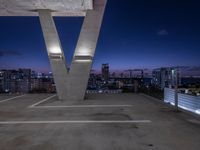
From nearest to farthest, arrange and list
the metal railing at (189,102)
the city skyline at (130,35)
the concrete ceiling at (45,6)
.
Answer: the metal railing at (189,102) < the concrete ceiling at (45,6) < the city skyline at (130,35)

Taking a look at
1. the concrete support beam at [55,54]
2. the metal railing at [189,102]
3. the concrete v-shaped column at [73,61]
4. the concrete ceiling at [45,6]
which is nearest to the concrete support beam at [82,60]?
the concrete v-shaped column at [73,61]

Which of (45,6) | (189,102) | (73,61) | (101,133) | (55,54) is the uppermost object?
(45,6)

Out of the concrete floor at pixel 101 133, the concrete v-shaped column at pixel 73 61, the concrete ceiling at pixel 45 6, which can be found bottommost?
→ the concrete floor at pixel 101 133

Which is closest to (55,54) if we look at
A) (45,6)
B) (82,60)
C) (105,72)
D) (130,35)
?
(82,60)

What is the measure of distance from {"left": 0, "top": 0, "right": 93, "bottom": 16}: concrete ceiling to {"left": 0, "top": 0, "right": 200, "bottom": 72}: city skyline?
5058 millimetres

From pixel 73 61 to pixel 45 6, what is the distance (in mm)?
2883

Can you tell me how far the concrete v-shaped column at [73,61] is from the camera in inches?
465

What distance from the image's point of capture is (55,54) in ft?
39.3

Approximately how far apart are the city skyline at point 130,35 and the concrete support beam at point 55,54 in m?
5.63

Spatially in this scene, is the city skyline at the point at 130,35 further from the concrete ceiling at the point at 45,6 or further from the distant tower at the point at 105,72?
the concrete ceiling at the point at 45,6

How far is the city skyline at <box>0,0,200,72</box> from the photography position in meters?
21.5

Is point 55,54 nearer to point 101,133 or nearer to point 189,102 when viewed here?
point 189,102

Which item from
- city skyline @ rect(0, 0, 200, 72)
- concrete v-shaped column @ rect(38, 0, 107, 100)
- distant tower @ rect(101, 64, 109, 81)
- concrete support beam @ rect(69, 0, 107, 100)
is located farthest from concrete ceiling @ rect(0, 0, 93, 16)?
distant tower @ rect(101, 64, 109, 81)

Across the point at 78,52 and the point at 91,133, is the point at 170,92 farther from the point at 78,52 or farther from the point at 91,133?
the point at 91,133
